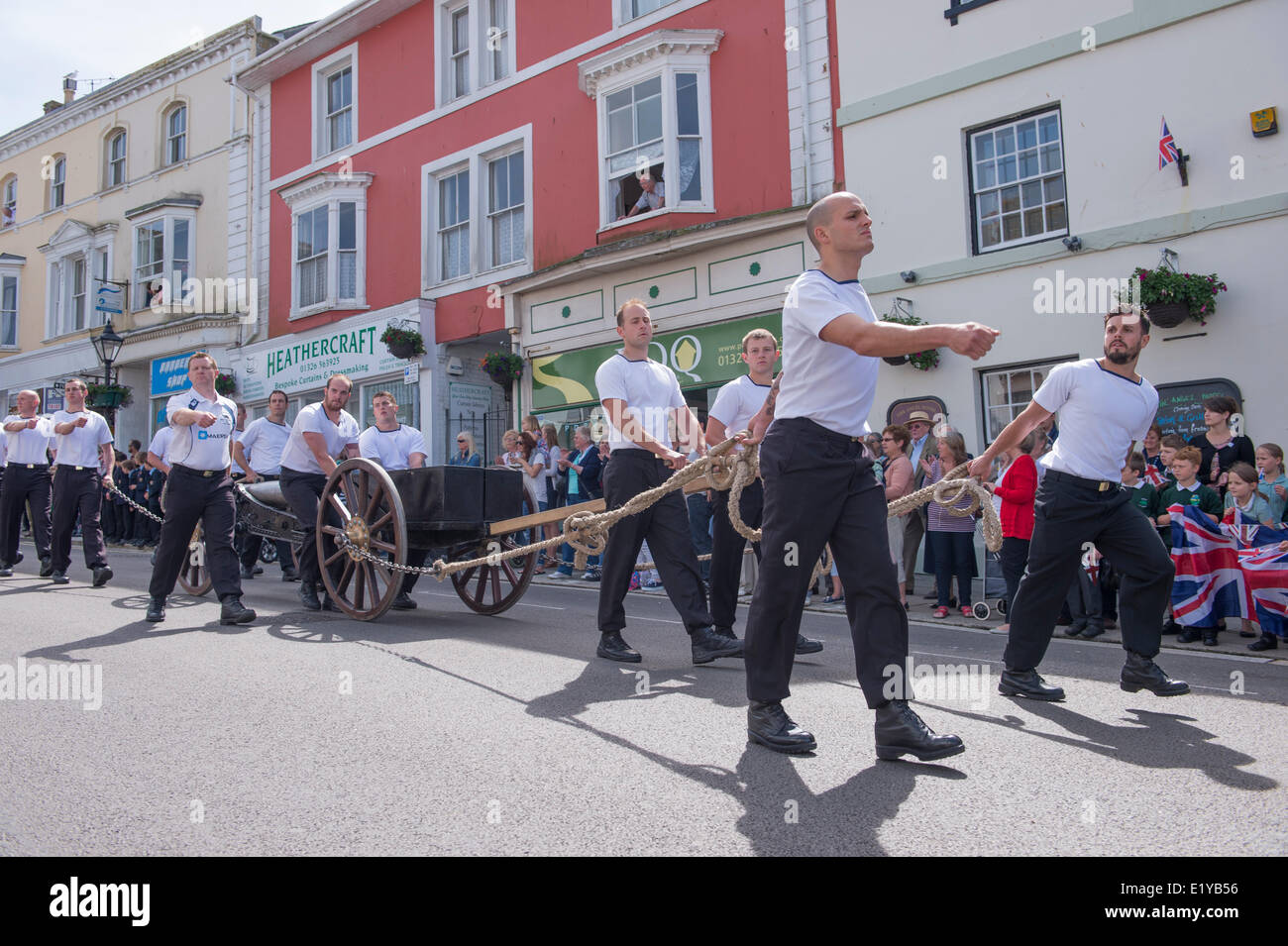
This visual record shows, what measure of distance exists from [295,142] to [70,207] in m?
10.2

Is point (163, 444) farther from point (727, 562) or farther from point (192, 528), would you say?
point (727, 562)

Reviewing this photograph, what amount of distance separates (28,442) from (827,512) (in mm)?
10241

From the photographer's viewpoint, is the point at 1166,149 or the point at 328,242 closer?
the point at 1166,149

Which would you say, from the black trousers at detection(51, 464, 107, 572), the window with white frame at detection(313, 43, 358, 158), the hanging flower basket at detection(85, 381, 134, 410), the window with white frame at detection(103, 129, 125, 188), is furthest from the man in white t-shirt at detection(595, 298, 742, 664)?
the window with white frame at detection(103, 129, 125, 188)

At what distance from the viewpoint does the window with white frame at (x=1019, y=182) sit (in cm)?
1148

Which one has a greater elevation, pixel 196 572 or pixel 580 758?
pixel 196 572

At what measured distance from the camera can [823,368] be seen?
3.69 meters

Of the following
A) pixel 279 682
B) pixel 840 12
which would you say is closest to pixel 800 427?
pixel 279 682

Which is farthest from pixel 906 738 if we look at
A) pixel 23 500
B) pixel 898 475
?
pixel 23 500

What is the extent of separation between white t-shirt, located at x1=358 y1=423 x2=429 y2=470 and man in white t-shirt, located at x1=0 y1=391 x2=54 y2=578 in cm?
452

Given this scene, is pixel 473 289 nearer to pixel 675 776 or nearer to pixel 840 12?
pixel 840 12

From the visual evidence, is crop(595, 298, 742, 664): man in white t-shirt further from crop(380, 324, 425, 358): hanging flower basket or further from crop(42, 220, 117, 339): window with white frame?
crop(42, 220, 117, 339): window with white frame

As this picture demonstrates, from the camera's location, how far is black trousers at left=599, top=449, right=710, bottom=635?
5.64m
